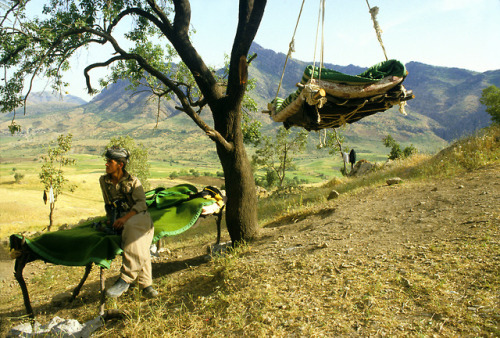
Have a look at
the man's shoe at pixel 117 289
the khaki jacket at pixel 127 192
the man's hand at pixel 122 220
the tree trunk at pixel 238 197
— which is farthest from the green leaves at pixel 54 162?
the man's shoe at pixel 117 289

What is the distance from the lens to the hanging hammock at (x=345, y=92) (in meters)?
5.53

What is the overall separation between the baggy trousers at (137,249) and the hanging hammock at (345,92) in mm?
3375

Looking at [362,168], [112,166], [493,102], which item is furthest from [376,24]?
[493,102]

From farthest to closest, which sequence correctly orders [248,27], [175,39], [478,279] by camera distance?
1. [175,39]
2. [248,27]
3. [478,279]

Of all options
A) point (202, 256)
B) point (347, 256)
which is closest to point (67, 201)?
point (202, 256)

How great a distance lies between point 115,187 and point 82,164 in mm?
145407

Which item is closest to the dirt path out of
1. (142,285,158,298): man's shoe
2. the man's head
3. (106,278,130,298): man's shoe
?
(142,285,158,298): man's shoe

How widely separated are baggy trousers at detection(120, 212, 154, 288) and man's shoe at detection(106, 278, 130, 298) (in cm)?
6

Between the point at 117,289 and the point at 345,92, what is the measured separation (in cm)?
485

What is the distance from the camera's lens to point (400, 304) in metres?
3.19

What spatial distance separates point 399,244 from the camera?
4.65 meters

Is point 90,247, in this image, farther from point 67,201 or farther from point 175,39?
point 67,201

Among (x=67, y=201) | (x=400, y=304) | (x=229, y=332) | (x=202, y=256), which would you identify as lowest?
(x=67, y=201)

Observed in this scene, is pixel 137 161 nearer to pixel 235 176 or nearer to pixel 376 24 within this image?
pixel 235 176
